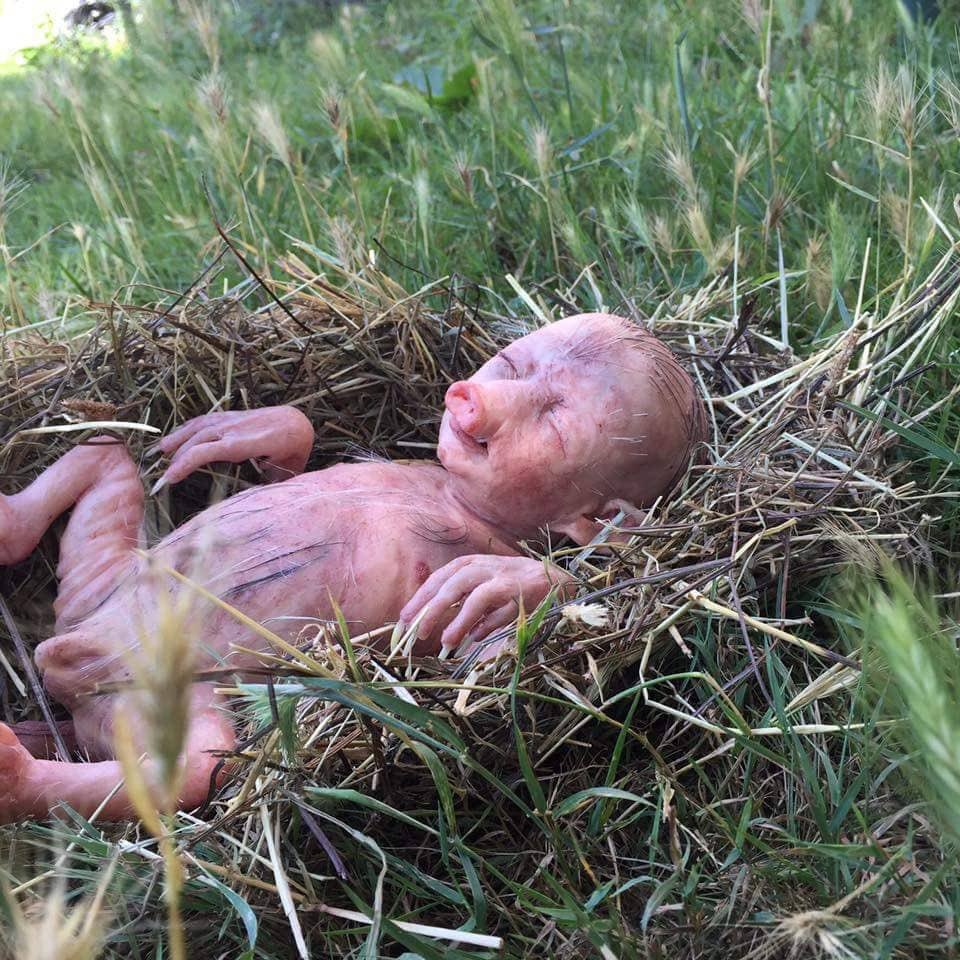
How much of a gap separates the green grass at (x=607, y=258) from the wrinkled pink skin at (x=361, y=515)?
43cm

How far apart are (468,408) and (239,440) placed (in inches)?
20.7

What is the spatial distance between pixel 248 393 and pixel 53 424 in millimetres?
448

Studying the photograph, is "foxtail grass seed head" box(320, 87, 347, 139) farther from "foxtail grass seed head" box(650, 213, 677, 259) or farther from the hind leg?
the hind leg

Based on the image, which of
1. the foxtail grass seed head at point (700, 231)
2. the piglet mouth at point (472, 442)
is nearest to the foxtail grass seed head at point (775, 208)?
the foxtail grass seed head at point (700, 231)

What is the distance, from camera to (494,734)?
171 centimetres

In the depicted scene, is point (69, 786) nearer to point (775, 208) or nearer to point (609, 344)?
point (609, 344)

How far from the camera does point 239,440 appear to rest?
231cm

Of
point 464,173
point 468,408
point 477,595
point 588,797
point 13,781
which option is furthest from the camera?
point 464,173

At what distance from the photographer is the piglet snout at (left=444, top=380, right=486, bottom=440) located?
2152mm

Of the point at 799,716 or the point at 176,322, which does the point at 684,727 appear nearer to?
the point at 799,716

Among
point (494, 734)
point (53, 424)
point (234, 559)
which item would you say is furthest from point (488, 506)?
point (53, 424)

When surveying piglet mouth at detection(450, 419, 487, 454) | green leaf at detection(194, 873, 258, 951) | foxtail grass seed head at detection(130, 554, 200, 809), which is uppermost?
foxtail grass seed head at detection(130, 554, 200, 809)

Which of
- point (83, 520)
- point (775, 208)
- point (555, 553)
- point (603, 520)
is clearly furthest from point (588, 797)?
point (775, 208)

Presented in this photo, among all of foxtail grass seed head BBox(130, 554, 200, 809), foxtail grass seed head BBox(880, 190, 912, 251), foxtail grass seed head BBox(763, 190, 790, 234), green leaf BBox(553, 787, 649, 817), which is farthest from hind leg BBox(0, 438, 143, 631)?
foxtail grass seed head BBox(880, 190, 912, 251)
